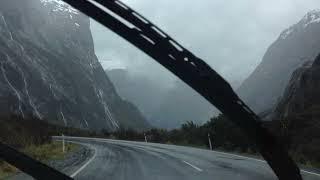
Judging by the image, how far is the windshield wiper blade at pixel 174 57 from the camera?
4.29 meters

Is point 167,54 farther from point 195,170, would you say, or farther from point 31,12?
point 31,12

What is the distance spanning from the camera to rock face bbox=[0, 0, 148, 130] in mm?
131375

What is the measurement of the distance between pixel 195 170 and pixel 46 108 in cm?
12546

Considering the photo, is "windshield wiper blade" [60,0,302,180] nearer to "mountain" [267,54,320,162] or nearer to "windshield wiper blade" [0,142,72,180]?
"windshield wiper blade" [0,142,72,180]

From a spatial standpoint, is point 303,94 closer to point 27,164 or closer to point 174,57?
point 27,164

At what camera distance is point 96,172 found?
1941 centimetres

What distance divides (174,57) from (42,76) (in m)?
149

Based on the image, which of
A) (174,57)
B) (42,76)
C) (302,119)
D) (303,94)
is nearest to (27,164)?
(174,57)

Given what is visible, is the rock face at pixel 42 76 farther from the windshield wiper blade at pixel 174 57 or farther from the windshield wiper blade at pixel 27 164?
the windshield wiper blade at pixel 174 57

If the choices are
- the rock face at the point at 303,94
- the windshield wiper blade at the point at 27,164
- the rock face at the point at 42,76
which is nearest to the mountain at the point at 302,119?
the rock face at the point at 303,94

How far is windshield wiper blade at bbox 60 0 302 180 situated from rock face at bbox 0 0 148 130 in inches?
4207

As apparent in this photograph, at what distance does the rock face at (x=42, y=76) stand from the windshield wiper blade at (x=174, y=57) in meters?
107

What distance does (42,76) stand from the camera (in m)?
150

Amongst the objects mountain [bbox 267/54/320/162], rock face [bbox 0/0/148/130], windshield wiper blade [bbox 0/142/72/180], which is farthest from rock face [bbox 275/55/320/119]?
rock face [bbox 0/0/148/130]
